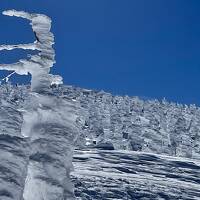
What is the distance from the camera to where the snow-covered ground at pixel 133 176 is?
5144 cm

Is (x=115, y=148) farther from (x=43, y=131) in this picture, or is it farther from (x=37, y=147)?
(x=37, y=147)

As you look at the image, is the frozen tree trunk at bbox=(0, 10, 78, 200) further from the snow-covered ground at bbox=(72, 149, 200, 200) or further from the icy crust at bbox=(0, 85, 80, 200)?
the snow-covered ground at bbox=(72, 149, 200, 200)

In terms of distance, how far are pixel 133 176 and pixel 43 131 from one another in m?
40.9

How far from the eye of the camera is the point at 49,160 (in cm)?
1589

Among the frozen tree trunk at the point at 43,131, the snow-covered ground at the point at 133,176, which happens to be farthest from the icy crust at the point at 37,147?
the snow-covered ground at the point at 133,176

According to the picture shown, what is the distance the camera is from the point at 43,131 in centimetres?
1644

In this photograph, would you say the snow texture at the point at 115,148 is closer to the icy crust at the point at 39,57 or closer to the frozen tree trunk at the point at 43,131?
the frozen tree trunk at the point at 43,131

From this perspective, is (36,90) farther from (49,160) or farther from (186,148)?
(186,148)

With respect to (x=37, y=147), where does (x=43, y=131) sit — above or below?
above

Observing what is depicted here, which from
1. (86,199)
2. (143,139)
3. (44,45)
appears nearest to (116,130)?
(143,139)

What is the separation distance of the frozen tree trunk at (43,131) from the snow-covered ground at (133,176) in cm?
3206

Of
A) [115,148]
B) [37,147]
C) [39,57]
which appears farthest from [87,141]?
[37,147]

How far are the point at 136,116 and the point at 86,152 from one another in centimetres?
3418

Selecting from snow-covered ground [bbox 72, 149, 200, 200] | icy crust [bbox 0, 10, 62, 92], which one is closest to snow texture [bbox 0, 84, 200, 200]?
snow-covered ground [bbox 72, 149, 200, 200]
